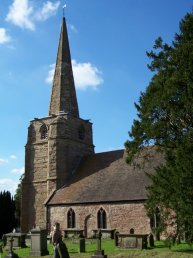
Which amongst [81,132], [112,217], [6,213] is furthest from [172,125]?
[6,213]

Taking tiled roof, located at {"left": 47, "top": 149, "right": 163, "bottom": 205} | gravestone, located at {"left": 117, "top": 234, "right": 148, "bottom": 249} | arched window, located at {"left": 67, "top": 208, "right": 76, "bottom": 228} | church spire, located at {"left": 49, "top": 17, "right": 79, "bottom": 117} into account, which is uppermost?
church spire, located at {"left": 49, "top": 17, "right": 79, "bottom": 117}

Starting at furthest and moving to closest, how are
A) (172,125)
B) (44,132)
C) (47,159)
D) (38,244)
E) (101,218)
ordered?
(44,132), (47,159), (101,218), (38,244), (172,125)

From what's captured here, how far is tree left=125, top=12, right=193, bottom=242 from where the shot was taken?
1608 centimetres

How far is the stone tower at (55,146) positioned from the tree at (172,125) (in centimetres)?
1716

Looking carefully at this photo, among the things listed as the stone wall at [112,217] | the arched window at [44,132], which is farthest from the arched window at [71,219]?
the arched window at [44,132]

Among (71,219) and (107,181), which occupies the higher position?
(107,181)

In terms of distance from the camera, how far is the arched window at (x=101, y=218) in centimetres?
2996

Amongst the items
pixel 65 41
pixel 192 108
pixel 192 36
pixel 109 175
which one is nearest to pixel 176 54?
pixel 192 36

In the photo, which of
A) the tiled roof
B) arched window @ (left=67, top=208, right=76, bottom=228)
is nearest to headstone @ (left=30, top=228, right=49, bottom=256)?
the tiled roof

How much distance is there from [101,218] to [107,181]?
315 cm

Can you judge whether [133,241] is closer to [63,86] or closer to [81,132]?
[81,132]

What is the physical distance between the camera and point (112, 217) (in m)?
29.4

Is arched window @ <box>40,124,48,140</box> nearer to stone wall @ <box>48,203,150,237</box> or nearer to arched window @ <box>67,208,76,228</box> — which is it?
stone wall @ <box>48,203,150,237</box>

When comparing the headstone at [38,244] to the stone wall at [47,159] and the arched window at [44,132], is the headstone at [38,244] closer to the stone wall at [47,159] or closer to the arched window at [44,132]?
the stone wall at [47,159]
